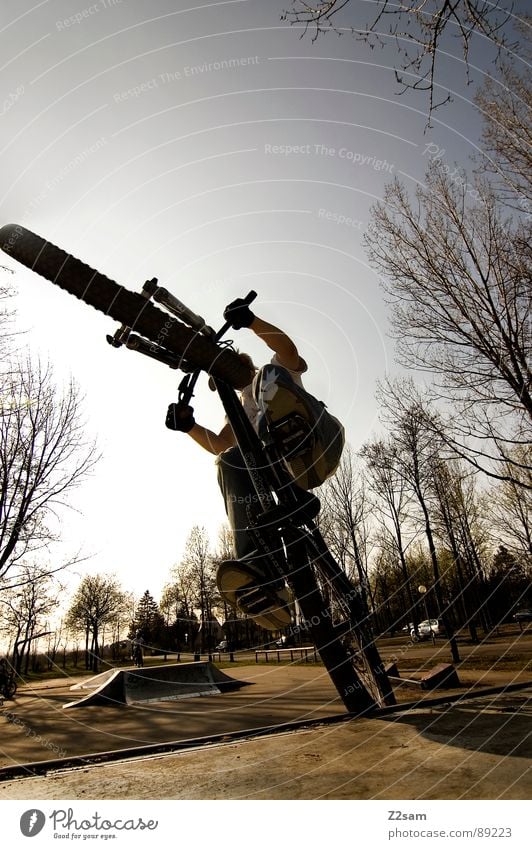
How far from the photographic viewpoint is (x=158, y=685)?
13.0 meters

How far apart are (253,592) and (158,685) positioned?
11.4 m

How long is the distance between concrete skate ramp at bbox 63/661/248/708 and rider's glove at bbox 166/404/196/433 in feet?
31.1

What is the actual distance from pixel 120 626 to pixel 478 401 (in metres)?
18.9

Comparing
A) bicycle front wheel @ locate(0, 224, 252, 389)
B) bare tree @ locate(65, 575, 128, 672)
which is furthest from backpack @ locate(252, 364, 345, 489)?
bare tree @ locate(65, 575, 128, 672)

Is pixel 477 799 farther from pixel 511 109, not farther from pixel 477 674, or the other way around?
pixel 477 674

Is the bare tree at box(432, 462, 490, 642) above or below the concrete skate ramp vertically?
above

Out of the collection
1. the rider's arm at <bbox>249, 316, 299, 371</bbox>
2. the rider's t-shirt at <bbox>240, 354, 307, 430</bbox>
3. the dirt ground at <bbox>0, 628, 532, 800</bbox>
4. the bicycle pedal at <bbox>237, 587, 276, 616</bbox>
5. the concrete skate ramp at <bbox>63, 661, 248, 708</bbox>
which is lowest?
the concrete skate ramp at <bbox>63, 661, 248, 708</bbox>

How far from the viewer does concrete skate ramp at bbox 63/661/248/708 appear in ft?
39.7

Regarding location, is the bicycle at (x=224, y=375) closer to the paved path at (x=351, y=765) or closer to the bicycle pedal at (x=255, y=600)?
the bicycle pedal at (x=255, y=600)

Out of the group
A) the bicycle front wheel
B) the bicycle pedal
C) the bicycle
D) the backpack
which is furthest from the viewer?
the bicycle pedal

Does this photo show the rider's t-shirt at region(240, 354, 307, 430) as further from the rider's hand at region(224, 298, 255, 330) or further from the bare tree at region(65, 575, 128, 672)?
the bare tree at region(65, 575, 128, 672)

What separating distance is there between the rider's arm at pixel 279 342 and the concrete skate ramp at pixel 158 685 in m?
10.2

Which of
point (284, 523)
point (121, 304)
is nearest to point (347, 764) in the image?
point (284, 523)

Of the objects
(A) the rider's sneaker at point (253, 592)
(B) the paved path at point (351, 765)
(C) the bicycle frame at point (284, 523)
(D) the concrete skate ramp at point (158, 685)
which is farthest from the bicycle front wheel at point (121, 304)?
(D) the concrete skate ramp at point (158, 685)
